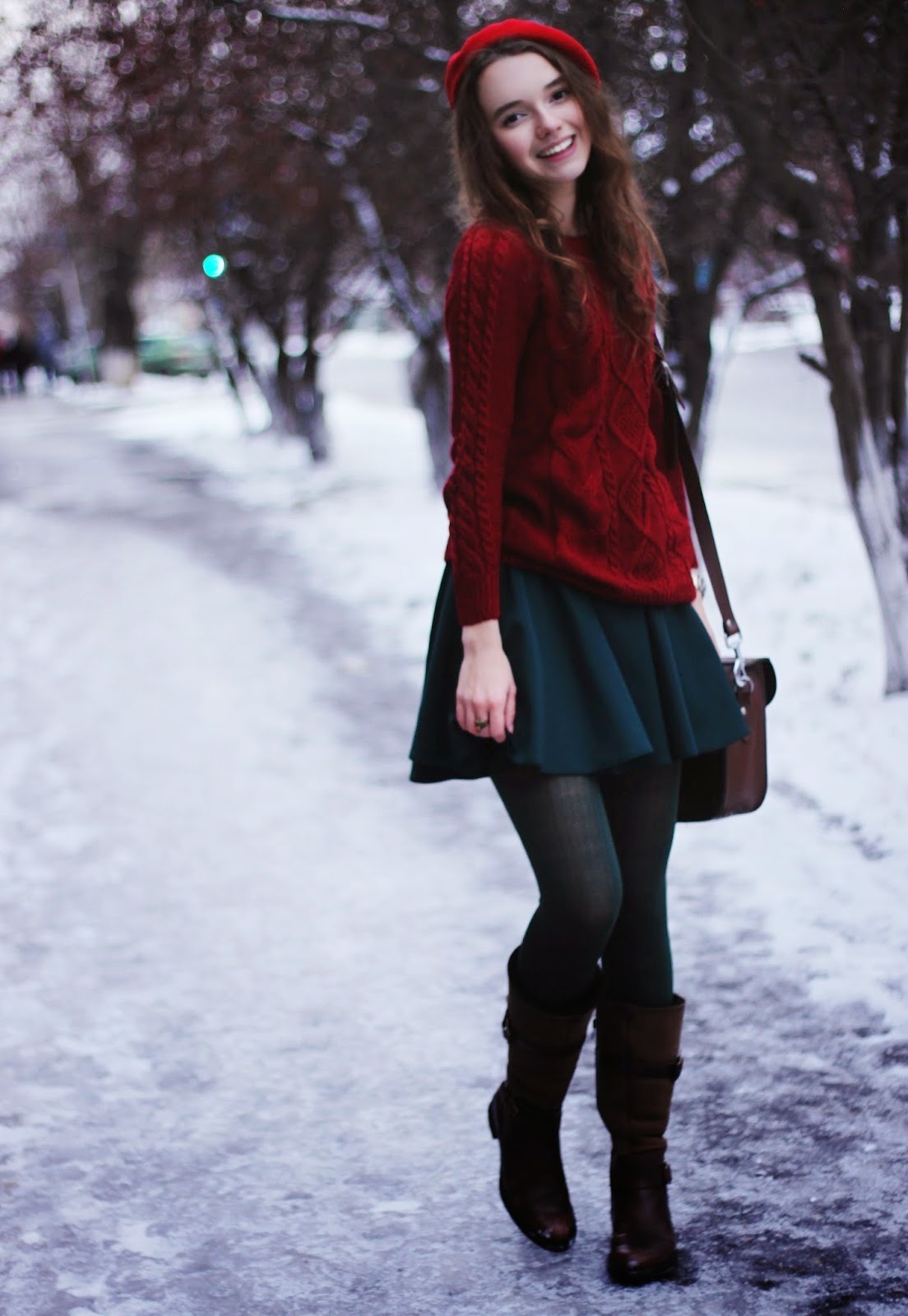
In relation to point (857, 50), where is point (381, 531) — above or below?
below

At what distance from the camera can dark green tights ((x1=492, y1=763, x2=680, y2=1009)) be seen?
2301 mm

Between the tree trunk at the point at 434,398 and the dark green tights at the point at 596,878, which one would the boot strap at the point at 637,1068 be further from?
the tree trunk at the point at 434,398

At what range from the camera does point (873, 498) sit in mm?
5637

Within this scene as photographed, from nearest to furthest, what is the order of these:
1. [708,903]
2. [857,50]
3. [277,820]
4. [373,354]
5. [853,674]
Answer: [708,903]
[857,50]
[277,820]
[853,674]
[373,354]

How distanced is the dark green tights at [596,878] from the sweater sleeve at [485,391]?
1.00 feet

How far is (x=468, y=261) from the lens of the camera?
7.49 ft

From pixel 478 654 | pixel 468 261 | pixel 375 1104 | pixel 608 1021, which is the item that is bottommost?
pixel 375 1104

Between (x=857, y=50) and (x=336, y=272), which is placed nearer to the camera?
(x=857, y=50)

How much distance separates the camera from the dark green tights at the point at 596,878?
7.55 ft

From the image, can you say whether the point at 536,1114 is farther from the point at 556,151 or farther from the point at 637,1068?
the point at 556,151

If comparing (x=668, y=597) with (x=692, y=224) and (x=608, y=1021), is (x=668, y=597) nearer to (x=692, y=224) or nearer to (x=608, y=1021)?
(x=608, y=1021)

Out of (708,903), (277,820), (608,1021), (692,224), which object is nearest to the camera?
(608,1021)

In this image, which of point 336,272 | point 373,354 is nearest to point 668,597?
point 336,272

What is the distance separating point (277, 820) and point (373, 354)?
39.6 metres
